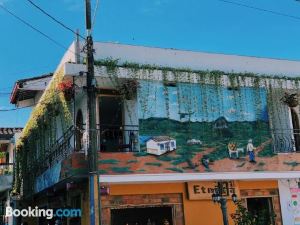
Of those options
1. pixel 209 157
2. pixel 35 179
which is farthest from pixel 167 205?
pixel 35 179

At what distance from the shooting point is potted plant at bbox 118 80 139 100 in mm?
14688

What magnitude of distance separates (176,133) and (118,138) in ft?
7.28

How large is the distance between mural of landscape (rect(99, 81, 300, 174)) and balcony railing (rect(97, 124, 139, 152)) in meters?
0.50

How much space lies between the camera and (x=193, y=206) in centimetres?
1521

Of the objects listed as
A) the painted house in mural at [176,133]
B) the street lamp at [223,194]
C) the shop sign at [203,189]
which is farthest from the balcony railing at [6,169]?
the street lamp at [223,194]

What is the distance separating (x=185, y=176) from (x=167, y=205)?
1.26 meters

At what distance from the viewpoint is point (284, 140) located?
55.7ft

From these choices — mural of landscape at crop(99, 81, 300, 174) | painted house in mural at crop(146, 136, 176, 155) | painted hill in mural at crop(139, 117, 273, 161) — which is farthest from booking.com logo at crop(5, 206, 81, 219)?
painted hill in mural at crop(139, 117, 273, 161)

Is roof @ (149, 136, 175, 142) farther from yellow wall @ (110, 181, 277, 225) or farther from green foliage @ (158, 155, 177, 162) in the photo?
yellow wall @ (110, 181, 277, 225)

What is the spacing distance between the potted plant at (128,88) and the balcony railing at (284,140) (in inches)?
207

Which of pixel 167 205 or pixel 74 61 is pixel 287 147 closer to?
pixel 167 205

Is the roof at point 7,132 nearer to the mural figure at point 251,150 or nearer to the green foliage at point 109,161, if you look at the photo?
the green foliage at point 109,161

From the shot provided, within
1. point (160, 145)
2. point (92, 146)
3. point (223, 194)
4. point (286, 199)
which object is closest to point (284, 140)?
point (286, 199)

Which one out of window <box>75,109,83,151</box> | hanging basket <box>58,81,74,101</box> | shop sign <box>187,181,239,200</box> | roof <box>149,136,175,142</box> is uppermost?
hanging basket <box>58,81,74,101</box>
